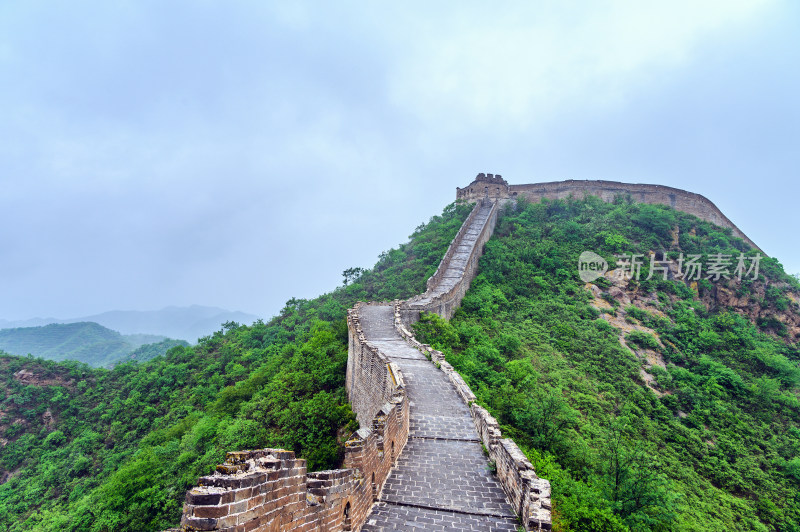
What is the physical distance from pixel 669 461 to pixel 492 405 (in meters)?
7.10

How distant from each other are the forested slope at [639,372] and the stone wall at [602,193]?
11.6 feet

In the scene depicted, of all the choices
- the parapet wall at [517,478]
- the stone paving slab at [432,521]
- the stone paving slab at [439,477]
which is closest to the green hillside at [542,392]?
the parapet wall at [517,478]

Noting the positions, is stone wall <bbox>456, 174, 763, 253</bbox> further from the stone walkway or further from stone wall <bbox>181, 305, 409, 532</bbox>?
stone wall <bbox>181, 305, 409, 532</bbox>

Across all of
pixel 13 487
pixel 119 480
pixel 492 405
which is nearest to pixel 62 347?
pixel 13 487

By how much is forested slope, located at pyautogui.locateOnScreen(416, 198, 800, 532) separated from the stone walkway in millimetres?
1666

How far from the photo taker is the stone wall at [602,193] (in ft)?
110

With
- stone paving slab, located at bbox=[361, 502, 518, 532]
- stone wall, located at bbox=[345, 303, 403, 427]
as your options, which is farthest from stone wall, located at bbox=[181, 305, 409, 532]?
stone wall, located at bbox=[345, 303, 403, 427]

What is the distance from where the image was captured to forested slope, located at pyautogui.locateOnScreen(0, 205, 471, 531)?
1329cm

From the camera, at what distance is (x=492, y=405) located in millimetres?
11656

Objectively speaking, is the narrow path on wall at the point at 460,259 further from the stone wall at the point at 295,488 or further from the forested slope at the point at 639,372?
the stone wall at the point at 295,488

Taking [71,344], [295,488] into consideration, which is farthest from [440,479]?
[71,344]

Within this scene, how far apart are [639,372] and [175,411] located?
2593 centimetres

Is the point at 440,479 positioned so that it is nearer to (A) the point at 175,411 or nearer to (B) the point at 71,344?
(A) the point at 175,411

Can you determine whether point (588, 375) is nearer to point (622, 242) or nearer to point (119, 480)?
point (622, 242)
